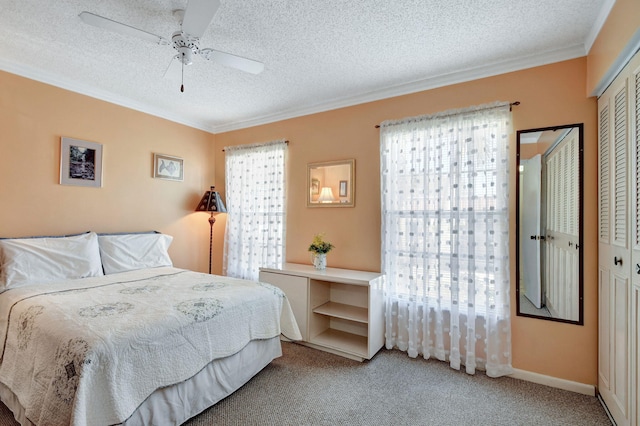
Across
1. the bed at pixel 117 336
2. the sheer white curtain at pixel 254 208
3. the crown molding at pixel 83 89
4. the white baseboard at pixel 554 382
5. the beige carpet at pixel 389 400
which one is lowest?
the beige carpet at pixel 389 400

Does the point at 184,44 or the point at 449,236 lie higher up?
the point at 184,44

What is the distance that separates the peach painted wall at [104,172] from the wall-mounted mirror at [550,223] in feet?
12.2

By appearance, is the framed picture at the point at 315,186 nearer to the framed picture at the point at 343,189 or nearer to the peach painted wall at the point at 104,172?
the framed picture at the point at 343,189

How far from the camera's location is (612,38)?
1731 mm

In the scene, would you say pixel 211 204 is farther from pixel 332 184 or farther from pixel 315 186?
pixel 332 184

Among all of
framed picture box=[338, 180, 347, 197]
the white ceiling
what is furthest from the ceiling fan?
framed picture box=[338, 180, 347, 197]

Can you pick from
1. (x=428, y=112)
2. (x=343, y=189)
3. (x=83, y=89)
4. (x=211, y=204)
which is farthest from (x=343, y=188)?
(x=83, y=89)

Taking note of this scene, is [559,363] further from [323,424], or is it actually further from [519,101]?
[519,101]

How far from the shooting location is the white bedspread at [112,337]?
4.49ft

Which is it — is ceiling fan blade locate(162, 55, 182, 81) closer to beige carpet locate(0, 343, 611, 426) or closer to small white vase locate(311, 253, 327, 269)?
small white vase locate(311, 253, 327, 269)

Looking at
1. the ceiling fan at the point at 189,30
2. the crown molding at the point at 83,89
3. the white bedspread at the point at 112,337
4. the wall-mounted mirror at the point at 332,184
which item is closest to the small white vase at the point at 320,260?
the wall-mounted mirror at the point at 332,184

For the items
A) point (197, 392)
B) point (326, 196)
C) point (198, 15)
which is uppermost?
point (198, 15)

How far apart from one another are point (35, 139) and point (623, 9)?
14.2 feet

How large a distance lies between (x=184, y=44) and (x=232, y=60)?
0.30m
